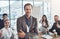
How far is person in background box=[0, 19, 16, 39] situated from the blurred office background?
1.9 inches

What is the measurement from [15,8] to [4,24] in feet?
0.71

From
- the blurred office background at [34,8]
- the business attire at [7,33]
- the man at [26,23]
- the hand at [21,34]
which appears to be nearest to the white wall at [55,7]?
the blurred office background at [34,8]

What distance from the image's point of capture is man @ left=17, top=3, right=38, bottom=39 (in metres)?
1.46

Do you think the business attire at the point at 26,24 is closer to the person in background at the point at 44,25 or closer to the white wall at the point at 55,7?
the person in background at the point at 44,25

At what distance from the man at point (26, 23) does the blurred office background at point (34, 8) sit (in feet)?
0.14

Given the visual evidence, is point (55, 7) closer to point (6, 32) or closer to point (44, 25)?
point (44, 25)

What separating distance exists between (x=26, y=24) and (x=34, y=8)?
21 cm

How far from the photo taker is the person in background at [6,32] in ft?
4.63

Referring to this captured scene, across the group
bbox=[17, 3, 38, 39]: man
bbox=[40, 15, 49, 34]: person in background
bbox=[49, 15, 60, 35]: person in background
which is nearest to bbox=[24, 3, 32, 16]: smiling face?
bbox=[17, 3, 38, 39]: man

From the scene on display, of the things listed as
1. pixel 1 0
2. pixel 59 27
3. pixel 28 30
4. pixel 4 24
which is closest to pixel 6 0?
pixel 1 0

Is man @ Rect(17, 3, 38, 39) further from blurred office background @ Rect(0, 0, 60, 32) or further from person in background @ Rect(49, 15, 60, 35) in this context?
person in background @ Rect(49, 15, 60, 35)

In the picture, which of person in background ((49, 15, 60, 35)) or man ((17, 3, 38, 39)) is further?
person in background ((49, 15, 60, 35))

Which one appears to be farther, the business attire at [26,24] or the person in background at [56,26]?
the person in background at [56,26]

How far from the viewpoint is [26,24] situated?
148 centimetres
